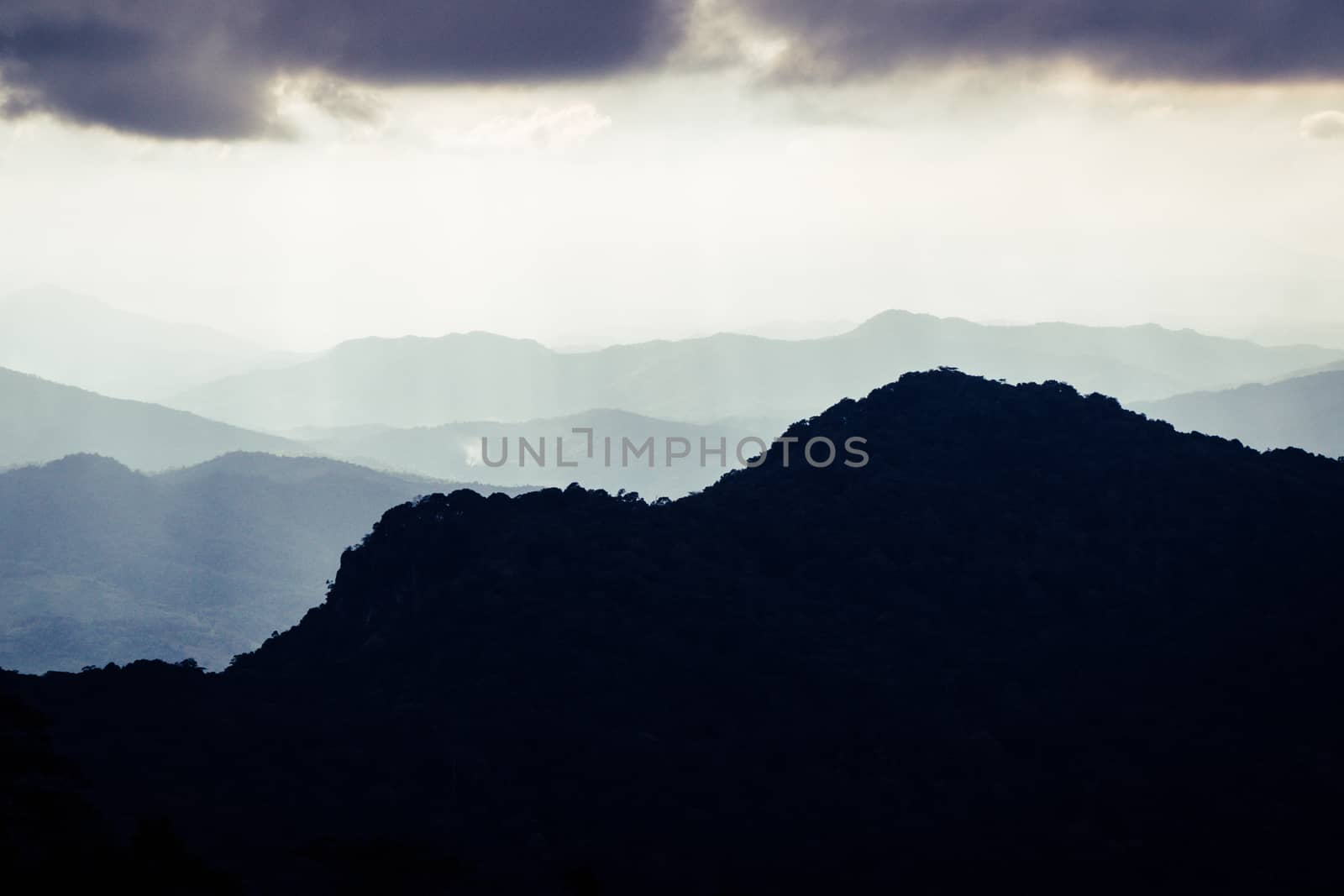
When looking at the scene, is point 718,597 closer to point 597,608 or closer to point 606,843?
point 597,608

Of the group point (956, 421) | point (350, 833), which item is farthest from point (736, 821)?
point (956, 421)

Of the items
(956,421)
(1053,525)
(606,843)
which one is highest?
(956,421)

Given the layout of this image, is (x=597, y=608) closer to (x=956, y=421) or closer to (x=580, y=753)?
(x=580, y=753)

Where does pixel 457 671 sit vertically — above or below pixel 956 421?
below

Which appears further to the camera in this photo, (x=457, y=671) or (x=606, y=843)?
(x=457, y=671)

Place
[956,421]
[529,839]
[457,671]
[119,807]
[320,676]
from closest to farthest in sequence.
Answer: [119,807] < [529,839] < [457,671] < [320,676] < [956,421]

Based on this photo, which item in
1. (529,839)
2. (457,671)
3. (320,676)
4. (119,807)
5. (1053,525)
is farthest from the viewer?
(1053,525)
